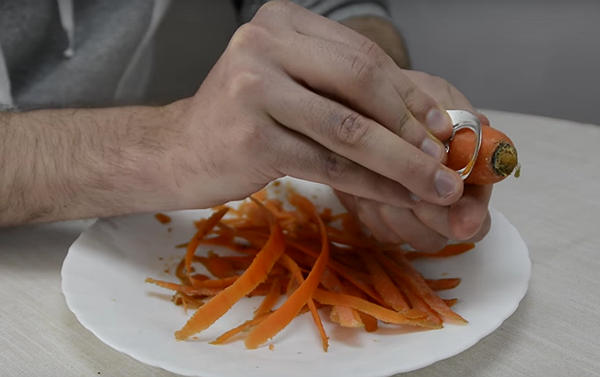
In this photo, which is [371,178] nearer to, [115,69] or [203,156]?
[203,156]

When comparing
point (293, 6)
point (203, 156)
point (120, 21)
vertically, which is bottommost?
point (120, 21)

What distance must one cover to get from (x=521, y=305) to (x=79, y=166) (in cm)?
59

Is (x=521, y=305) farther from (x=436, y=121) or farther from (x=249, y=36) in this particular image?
(x=249, y=36)

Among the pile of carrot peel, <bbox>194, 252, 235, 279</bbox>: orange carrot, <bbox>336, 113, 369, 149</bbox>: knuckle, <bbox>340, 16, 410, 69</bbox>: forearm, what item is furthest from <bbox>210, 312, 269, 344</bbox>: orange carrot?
<bbox>340, 16, 410, 69</bbox>: forearm

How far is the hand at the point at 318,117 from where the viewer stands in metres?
0.64

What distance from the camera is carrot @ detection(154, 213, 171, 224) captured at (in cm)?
91

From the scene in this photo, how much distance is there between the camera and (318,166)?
2.24 feet

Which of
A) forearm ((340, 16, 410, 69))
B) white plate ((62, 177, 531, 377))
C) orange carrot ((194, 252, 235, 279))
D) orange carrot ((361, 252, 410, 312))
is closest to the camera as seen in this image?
white plate ((62, 177, 531, 377))

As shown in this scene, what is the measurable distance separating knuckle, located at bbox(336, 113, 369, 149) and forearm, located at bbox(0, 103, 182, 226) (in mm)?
276

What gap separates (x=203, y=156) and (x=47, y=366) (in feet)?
0.90

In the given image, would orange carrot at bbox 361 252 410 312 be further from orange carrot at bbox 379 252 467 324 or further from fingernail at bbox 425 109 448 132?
fingernail at bbox 425 109 448 132

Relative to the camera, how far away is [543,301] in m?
0.76

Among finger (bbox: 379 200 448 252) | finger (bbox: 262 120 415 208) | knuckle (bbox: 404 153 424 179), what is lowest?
finger (bbox: 379 200 448 252)

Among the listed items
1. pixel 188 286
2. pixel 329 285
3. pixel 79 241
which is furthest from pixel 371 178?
pixel 79 241
